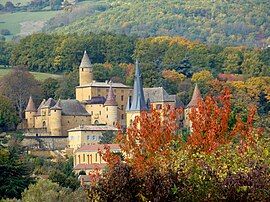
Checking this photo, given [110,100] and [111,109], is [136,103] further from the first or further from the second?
[110,100]

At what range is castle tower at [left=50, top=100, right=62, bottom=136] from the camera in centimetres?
9812

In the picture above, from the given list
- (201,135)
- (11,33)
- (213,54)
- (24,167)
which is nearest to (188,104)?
(213,54)

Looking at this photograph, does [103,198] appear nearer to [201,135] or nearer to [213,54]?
[201,135]

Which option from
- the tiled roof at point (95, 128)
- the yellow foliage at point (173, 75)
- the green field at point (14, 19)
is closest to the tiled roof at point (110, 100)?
the tiled roof at point (95, 128)

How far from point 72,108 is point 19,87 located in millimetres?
9443

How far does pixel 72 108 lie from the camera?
326 ft

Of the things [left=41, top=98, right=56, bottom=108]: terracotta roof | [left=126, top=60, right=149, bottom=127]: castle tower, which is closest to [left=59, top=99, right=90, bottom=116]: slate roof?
[left=41, top=98, right=56, bottom=108]: terracotta roof

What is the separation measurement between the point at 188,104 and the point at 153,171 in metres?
67.9

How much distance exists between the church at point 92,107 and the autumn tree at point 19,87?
14.1ft

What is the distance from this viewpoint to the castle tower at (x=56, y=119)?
98.1 m

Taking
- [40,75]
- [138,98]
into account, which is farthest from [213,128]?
[40,75]

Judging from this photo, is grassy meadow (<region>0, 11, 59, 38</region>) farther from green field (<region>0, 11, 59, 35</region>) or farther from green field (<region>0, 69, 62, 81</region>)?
green field (<region>0, 69, 62, 81</region>)

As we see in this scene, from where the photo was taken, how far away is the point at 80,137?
93938mm

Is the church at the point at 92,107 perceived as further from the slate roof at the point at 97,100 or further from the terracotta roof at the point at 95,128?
the terracotta roof at the point at 95,128
